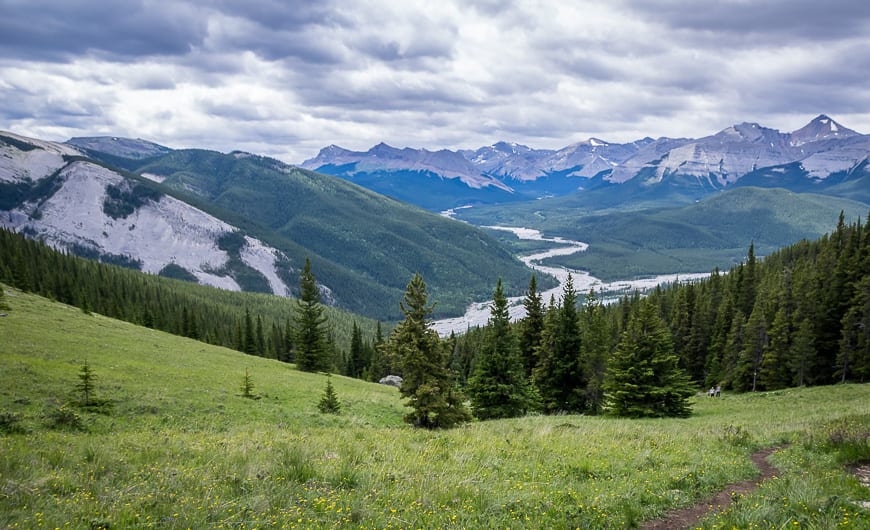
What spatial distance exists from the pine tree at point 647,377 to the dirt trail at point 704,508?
20.1 meters

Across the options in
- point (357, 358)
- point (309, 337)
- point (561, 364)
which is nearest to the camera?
point (561, 364)

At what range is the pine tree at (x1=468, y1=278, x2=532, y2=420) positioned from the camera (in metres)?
33.9

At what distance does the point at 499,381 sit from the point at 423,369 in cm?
1121

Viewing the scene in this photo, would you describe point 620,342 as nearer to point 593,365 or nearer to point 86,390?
point 593,365

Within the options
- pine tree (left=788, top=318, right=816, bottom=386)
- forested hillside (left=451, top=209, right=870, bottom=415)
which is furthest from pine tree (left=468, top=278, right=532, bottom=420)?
pine tree (left=788, top=318, right=816, bottom=386)

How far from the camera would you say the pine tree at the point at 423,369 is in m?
24.9

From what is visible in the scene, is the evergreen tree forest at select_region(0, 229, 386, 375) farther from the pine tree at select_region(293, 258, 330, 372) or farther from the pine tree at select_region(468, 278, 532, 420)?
the pine tree at select_region(468, 278, 532, 420)

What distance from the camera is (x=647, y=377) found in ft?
110

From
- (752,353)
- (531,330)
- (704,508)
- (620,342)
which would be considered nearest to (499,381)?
(620,342)

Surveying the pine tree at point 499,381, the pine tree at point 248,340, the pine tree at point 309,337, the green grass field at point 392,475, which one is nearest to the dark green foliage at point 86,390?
the green grass field at point 392,475

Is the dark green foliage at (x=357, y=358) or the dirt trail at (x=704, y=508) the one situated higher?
the dirt trail at (x=704, y=508)

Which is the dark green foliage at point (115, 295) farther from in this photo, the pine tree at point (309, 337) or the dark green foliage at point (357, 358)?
the pine tree at point (309, 337)

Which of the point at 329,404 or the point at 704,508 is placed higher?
the point at 704,508

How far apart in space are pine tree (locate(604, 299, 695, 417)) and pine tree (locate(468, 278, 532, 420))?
20.7ft
